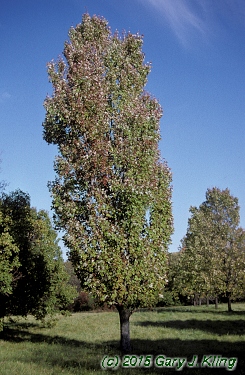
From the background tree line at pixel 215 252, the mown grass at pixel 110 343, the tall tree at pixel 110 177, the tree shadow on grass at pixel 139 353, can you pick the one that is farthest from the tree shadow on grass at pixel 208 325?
the tall tree at pixel 110 177

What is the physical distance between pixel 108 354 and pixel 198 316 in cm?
2368

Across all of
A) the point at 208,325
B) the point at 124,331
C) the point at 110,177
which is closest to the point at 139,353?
the point at 124,331

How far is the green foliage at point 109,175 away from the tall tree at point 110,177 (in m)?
0.06

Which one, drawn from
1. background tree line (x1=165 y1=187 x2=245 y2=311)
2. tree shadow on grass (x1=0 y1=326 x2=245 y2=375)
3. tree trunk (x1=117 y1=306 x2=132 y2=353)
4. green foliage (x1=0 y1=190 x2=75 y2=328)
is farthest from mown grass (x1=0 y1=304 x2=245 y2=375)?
background tree line (x1=165 y1=187 x2=245 y2=311)

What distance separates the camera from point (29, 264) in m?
28.6

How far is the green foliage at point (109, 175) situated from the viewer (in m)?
19.0

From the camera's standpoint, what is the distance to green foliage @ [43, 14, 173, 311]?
19.0m

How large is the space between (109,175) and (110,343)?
1238cm

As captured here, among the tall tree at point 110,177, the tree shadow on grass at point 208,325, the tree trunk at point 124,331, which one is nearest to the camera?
the tall tree at point 110,177

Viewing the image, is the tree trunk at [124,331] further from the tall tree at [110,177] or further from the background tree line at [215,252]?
the background tree line at [215,252]

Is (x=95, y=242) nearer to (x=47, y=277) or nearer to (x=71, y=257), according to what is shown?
(x=71, y=257)

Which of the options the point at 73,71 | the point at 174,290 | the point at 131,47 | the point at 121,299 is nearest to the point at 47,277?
the point at 121,299

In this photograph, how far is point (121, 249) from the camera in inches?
765

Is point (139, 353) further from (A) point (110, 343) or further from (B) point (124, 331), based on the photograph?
(A) point (110, 343)
